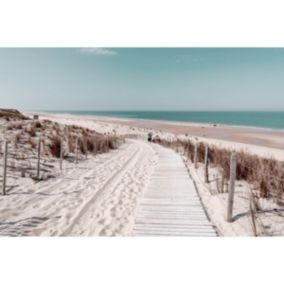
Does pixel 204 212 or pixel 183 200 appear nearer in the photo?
pixel 204 212

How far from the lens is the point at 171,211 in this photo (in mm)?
4910

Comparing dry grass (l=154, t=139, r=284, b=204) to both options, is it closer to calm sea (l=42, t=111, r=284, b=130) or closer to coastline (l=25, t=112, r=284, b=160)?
coastline (l=25, t=112, r=284, b=160)

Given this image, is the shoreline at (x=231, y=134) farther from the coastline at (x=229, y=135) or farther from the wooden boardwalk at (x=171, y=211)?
the wooden boardwalk at (x=171, y=211)

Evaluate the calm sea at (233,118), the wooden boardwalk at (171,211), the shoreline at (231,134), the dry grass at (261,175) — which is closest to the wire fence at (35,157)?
the wooden boardwalk at (171,211)

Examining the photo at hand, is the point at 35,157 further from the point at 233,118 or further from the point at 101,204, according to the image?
the point at 233,118

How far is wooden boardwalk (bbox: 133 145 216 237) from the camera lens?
165 inches

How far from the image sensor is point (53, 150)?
9.19 m

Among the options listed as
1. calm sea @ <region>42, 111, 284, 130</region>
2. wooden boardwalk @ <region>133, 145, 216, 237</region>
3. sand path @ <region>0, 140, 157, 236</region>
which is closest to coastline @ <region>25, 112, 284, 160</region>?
wooden boardwalk @ <region>133, 145, 216, 237</region>

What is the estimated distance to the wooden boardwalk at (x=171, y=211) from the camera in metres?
4.19
